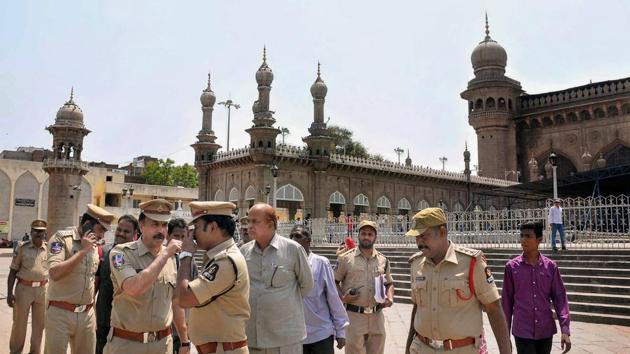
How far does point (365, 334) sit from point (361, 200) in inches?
1020

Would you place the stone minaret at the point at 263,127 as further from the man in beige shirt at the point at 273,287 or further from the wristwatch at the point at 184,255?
the wristwatch at the point at 184,255

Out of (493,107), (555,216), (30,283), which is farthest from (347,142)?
(30,283)

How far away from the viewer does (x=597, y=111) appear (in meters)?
38.9

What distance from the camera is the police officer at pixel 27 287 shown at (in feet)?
22.4

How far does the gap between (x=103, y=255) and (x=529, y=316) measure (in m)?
4.44

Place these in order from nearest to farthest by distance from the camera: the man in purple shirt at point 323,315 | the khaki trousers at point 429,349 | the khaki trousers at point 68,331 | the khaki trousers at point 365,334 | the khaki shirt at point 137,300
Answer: the khaki trousers at point 429,349, the khaki shirt at point 137,300, the man in purple shirt at point 323,315, the khaki trousers at point 68,331, the khaki trousers at point 365,334

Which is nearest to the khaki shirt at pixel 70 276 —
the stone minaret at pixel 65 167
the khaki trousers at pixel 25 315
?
the khaki trousers at pixel 25 315

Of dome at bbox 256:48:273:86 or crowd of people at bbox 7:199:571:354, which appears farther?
dome at bbox 256:48:273:86

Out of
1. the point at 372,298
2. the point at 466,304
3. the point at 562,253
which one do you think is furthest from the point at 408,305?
the point at 466,304

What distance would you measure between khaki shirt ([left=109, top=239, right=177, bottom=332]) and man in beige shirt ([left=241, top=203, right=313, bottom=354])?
0.74m

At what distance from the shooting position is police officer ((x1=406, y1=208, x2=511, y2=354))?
3508mm

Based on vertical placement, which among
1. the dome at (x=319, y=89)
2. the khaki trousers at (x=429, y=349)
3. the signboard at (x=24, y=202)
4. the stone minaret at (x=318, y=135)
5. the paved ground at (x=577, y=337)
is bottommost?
the paved ground at (x=577, y=337)

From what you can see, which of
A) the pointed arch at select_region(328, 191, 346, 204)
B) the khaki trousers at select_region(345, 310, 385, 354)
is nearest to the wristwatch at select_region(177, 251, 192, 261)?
the khaki trousers at select_region(345, 310, 385, 354)

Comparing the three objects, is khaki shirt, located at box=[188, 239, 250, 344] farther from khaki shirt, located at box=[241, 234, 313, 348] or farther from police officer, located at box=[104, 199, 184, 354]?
police officer, located at box=[104, 199, 184, 354]
